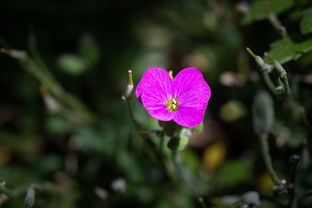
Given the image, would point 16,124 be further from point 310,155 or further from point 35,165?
point 310,155

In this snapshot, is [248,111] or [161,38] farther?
[161,38]

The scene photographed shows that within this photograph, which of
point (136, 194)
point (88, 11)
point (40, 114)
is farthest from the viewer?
point (88, 11)

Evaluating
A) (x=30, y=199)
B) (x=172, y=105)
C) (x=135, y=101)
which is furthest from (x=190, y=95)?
(x=135, y=101)

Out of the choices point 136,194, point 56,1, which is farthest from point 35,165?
point 56,1

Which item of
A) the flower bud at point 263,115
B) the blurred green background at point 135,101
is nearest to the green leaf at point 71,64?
the blurred green background at point 135,101

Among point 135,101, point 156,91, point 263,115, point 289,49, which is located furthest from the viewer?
point 135,101

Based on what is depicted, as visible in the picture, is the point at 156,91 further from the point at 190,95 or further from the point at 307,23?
the point at 307,23

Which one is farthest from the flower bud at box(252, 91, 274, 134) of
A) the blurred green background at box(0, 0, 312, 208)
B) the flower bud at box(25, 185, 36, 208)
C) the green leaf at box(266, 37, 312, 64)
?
the flower bud at box(25, 185, 36, 208)

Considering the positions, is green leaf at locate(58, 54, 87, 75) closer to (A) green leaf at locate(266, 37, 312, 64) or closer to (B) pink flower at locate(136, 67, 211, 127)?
(B) pink flower at locate(136, 67, 211, 127)
